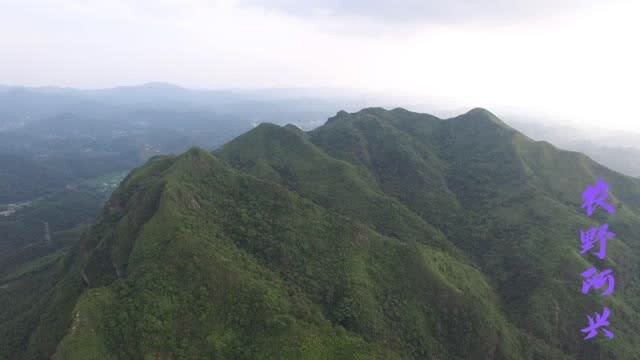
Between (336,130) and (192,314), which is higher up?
(336,130)

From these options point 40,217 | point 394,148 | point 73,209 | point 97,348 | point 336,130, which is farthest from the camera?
point 73,209

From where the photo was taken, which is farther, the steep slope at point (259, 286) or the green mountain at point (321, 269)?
the green mountain at point (321, 269)

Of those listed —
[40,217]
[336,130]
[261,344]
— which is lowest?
[40,217]

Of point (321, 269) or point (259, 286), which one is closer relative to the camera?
point (259, 286)

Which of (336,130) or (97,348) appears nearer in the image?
(97,348)

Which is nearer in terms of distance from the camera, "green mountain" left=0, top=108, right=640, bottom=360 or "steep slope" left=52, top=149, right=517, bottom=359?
"steep slope" left=52, top=149, right=517, bottom=359

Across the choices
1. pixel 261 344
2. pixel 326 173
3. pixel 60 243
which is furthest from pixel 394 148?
pixel 60 243

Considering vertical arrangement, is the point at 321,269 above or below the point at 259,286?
below

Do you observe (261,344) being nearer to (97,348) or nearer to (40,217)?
(97,348)
